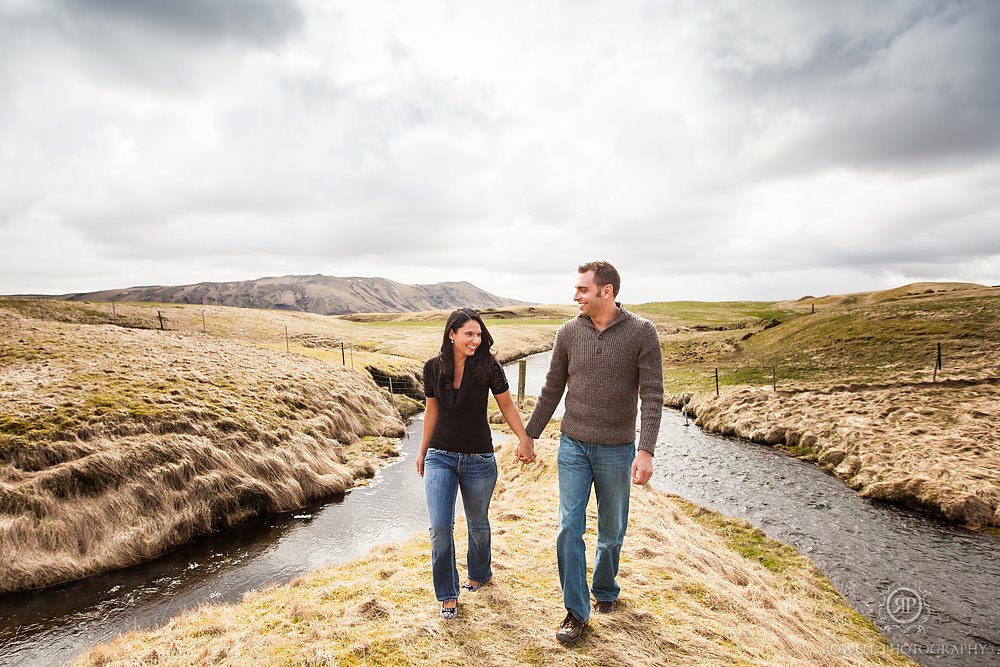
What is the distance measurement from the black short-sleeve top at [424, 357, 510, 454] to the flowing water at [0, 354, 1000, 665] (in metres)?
6.42

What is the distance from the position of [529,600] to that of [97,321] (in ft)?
207

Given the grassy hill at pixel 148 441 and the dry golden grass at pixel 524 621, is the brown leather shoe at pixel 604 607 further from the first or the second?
the grassy hill at pixel 148 441

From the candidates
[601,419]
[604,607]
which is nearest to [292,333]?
[604,607]

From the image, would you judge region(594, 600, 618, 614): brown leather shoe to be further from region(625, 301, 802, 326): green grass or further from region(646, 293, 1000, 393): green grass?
region(625, 301, 802, 326): green grass

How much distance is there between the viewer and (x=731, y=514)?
1430 cm

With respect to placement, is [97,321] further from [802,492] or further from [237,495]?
[802,492]

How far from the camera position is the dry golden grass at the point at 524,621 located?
→ 543 cm

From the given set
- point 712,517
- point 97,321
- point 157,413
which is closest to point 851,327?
point 712,517

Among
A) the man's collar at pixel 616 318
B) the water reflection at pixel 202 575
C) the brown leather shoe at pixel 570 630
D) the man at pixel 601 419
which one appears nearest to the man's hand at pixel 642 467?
the man at pixel 601 419

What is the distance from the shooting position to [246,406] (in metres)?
19.0

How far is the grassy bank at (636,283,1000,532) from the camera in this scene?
47.4 feet

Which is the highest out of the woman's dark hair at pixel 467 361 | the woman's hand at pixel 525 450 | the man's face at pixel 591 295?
the man's face at pixel 591 295

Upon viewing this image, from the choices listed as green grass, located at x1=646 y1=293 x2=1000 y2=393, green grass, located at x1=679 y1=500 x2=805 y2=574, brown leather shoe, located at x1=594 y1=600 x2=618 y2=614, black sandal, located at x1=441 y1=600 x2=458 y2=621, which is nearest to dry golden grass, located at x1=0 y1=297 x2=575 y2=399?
green grass, located at x1=646 y1=293 x2=1000 y2=393

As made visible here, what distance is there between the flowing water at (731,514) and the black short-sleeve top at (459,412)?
253 inches
